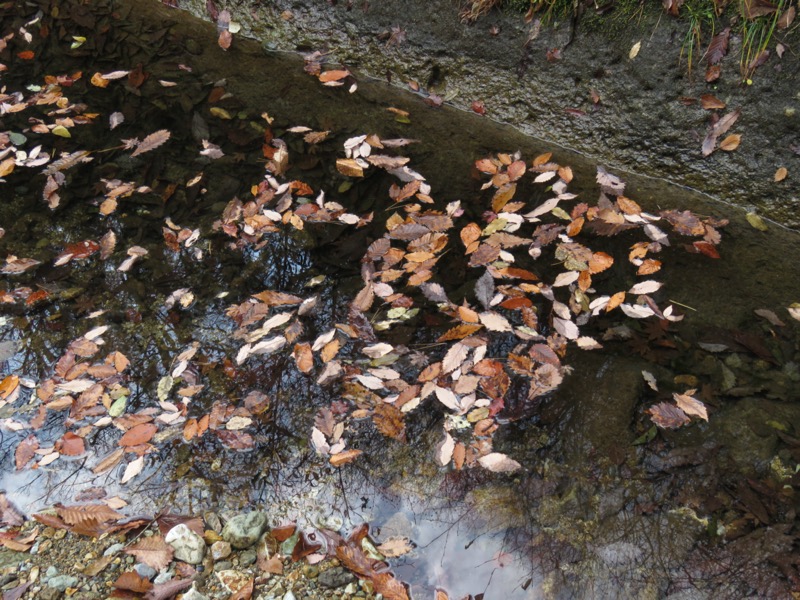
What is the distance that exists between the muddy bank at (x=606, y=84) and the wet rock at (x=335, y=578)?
129 inches

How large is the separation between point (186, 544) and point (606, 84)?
3.84 m

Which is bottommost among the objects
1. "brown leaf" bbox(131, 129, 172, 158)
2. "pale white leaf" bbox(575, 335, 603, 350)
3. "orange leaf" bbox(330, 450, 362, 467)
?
"orange leaf" bbox(330, 450, 362, 467)

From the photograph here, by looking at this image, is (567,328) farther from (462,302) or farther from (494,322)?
(462,302)

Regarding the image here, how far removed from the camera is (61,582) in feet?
7.16

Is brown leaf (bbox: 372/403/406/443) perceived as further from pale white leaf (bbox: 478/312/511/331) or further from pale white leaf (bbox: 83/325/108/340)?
pale white leaf (bbox: 83/325/108/340)

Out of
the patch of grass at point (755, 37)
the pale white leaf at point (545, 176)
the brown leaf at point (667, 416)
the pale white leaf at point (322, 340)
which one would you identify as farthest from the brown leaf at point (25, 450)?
the patch of grass at point (755, 37)

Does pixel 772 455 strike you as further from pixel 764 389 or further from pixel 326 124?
pixel 326 124

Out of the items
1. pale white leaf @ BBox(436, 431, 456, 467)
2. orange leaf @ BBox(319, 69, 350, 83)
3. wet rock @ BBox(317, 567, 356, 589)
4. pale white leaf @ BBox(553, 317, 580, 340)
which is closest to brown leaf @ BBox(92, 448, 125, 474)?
wet rock @ BBox(317, 567, 356, 589)

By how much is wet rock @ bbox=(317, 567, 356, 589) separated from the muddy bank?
10.8 ft

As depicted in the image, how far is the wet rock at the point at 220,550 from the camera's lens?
227cm

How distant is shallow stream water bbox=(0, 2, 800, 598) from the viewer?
2.29 metres

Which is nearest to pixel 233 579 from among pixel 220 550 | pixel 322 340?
pixel 220 550

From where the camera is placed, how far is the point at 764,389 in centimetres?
275

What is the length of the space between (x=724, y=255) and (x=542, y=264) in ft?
3.56
